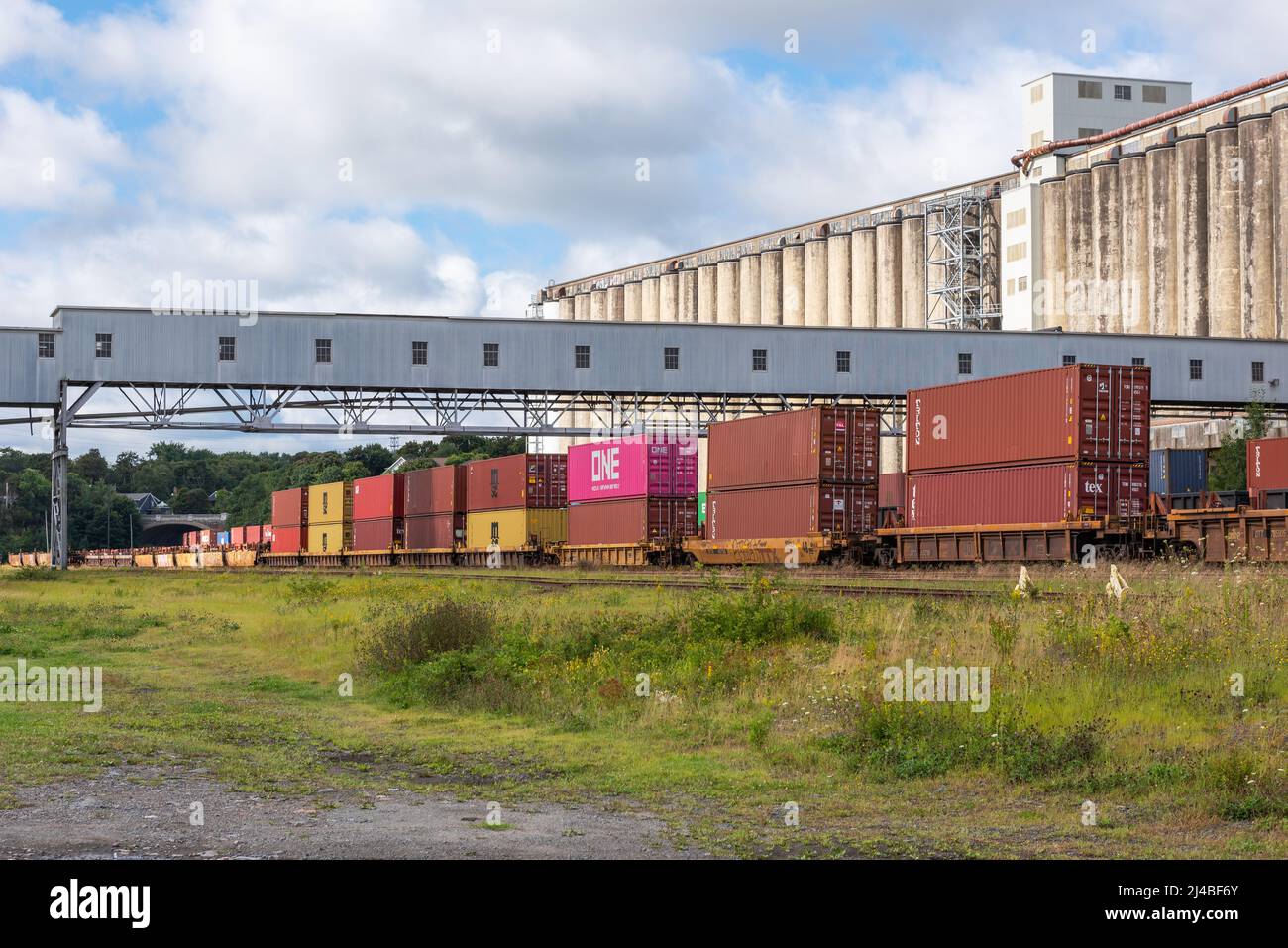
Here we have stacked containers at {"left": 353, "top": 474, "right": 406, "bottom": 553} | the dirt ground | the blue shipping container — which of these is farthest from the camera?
stacked containers at {"left": 353, "top": 474, "right": 406, "bottom": 553}

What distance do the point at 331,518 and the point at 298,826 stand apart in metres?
63.5

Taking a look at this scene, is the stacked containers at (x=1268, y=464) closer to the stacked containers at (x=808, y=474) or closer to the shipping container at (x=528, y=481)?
the stacked containers at (x=808, y=474)

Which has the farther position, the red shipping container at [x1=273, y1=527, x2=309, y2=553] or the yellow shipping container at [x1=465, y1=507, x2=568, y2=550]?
the red shipping container at [x1=273, y1=527, x2=309, y2=553]

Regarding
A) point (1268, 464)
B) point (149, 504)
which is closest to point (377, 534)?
point (1268, 464)

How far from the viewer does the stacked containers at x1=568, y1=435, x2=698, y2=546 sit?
42.9m

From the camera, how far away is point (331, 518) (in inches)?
2739

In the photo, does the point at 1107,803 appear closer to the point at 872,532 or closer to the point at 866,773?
the point at 866,773

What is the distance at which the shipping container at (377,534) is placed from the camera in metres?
62.1

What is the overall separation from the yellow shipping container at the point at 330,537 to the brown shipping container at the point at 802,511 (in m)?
34.6

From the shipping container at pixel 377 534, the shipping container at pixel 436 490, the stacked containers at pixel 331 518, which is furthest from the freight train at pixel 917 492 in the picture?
the stacked containers at pixel 331 518

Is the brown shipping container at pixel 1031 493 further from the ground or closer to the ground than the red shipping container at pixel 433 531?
further from the ground

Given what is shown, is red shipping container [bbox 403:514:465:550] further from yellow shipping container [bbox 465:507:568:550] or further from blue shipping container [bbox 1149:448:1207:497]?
blue shipping container [bbox 1149:448:1207:497]

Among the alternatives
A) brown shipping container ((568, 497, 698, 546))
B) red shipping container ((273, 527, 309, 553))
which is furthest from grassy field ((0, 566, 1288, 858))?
red shipping container ((273, 527, 309, 553))

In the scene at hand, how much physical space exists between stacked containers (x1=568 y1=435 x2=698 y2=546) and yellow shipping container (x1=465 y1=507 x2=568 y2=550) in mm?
3980
